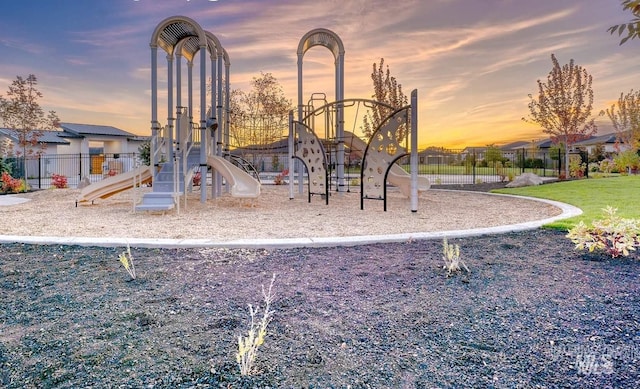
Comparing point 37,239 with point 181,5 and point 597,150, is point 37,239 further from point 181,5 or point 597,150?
point 597,150

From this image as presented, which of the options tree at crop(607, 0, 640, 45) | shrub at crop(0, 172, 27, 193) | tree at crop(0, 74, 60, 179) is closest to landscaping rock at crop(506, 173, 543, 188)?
tree at crop(607, 0, 640, 45)

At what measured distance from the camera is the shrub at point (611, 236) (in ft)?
11.7

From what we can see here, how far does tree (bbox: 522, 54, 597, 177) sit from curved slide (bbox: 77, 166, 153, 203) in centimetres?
1785

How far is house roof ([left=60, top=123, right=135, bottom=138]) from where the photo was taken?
2616 centimetres

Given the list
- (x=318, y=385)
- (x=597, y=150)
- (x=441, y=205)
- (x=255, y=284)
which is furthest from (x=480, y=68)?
(x=597, y=150)

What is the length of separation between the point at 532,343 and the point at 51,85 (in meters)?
18.1

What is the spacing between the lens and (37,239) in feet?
14.4

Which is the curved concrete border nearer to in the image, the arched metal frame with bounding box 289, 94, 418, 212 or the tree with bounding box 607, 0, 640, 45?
the tree with bounding box 607, 0, 640, 45

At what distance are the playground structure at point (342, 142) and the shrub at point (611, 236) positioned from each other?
367 cm

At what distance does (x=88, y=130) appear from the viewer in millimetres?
27531

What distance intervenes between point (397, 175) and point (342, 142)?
6.35ft

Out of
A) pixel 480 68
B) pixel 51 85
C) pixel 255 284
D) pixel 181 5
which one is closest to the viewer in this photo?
pixel 255 284

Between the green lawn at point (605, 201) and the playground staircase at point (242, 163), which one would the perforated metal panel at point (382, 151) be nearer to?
the green lawn at point (605, 201)

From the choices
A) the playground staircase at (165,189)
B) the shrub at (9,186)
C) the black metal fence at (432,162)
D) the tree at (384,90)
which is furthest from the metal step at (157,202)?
the black metal fence at (432,162)
